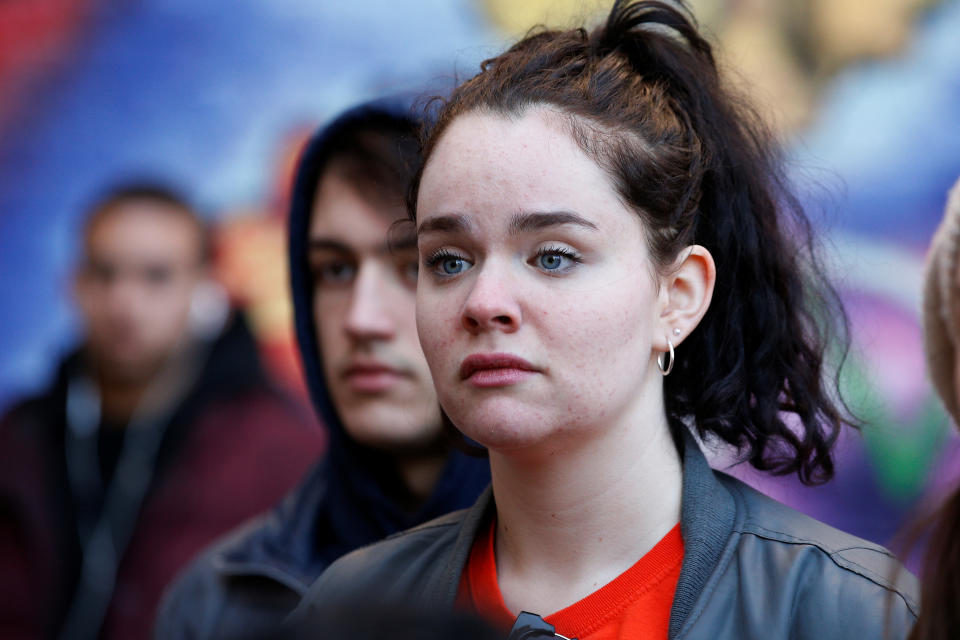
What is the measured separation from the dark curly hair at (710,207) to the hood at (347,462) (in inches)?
28.7

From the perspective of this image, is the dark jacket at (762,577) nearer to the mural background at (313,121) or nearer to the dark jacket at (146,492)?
the mural background at (313,121)

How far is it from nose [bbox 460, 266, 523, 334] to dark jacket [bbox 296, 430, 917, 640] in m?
0.44

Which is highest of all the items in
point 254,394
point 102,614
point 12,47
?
point 12,47

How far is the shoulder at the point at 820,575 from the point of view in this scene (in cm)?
172

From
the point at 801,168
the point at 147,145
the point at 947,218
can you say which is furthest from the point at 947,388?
the point at 147,145

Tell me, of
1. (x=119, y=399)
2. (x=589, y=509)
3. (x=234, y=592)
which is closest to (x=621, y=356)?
(x=589, y=509)

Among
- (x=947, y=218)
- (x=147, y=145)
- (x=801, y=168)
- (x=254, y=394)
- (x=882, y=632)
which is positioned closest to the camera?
(x=947, y=218)

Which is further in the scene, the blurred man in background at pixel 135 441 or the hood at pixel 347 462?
the blurred man in background at pixel 135 441

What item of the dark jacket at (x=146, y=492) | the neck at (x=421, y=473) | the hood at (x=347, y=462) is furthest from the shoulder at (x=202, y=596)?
the dark jacket at (x=146, y=492)

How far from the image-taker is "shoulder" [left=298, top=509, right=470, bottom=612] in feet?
6.84

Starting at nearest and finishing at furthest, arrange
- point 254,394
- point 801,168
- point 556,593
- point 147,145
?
1. point 556,593
2. point 801,168
3. point 254,394
4. point 147,145

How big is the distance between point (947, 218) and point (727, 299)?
72cm

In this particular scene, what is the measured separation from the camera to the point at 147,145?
4.61 m

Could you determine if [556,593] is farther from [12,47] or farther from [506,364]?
[12,47]
